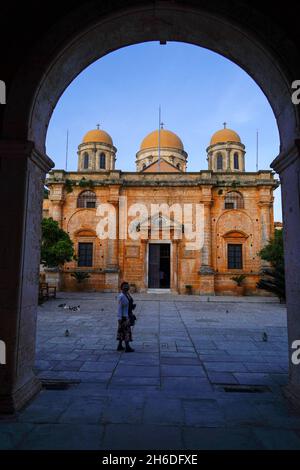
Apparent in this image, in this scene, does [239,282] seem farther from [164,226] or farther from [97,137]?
[97,137]

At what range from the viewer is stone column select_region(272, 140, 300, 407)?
3920 mm

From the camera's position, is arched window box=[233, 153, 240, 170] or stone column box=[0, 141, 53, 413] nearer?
stone column box=[0, 141, 53, 413]

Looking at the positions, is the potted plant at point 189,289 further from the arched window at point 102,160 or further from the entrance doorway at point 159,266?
the arched window at point 102,160

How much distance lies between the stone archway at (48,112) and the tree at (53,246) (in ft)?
39.3

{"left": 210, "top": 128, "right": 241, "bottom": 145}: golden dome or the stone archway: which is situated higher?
{"left": 210, "top": 128, "right": 241, "bottom": 145}: golden dome

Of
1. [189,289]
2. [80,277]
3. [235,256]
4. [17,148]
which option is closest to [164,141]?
[235,256]

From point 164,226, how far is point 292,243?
1856cm

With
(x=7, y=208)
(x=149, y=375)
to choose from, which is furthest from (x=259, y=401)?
(x=7, y=208)

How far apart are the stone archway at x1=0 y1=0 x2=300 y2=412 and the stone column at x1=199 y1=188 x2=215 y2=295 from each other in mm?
17512

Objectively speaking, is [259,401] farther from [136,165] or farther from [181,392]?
[136,165]

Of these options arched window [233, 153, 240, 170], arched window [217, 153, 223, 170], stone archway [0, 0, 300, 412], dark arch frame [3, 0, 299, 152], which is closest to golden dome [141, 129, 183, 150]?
arched window [217, 153, 223, 170]

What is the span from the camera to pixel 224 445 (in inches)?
115

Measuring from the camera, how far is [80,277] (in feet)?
70.9

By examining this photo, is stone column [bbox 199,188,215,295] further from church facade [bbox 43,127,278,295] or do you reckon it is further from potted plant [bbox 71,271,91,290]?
potted plant [bbox 71,271,91,290]
